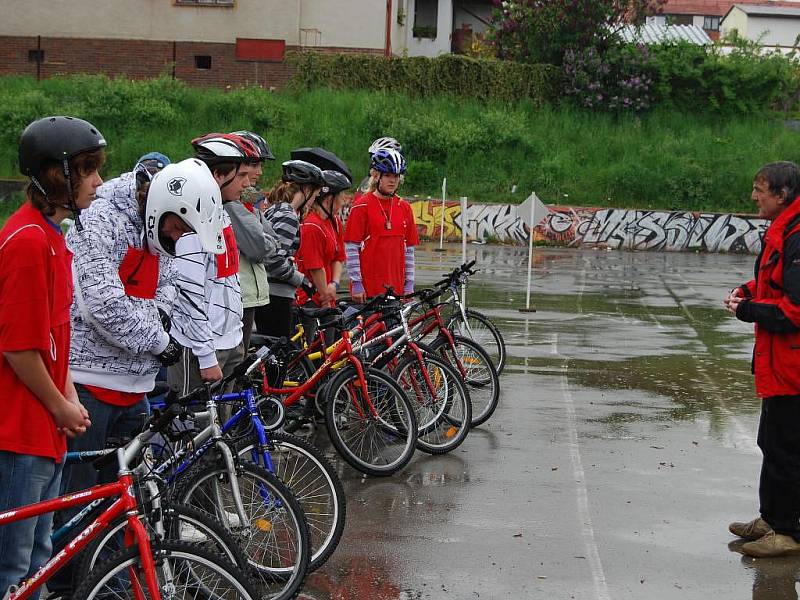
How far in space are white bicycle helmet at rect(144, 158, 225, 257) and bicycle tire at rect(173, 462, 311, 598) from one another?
1.01 meters

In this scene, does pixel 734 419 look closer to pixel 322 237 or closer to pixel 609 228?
pixel 322 237

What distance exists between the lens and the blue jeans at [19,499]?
3844 millimetres

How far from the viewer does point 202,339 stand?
18.4 feet

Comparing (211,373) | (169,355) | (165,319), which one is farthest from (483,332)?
(169,355)

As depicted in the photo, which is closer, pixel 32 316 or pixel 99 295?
pixel 32 316

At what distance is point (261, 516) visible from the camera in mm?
5016

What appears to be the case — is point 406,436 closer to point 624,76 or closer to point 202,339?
point 202,339

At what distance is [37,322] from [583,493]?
14.9ft

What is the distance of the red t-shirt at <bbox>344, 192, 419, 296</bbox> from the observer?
958 cm

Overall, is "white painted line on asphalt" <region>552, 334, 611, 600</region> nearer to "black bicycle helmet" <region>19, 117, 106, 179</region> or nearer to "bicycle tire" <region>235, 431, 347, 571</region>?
"bicycle tire" <region>235, 431, 347, 571</region>

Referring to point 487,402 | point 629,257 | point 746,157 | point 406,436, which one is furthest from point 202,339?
point 746,157

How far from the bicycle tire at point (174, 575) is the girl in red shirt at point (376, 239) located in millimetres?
5738

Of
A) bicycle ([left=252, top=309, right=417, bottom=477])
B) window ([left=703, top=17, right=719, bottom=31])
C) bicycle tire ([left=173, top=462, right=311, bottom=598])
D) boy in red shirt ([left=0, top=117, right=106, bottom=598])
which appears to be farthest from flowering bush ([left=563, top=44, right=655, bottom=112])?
window ([left=703, top=17, right=719, bottom=31])

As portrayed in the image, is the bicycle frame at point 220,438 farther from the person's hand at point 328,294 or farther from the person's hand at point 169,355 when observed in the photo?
the person's hand at point 328,294
